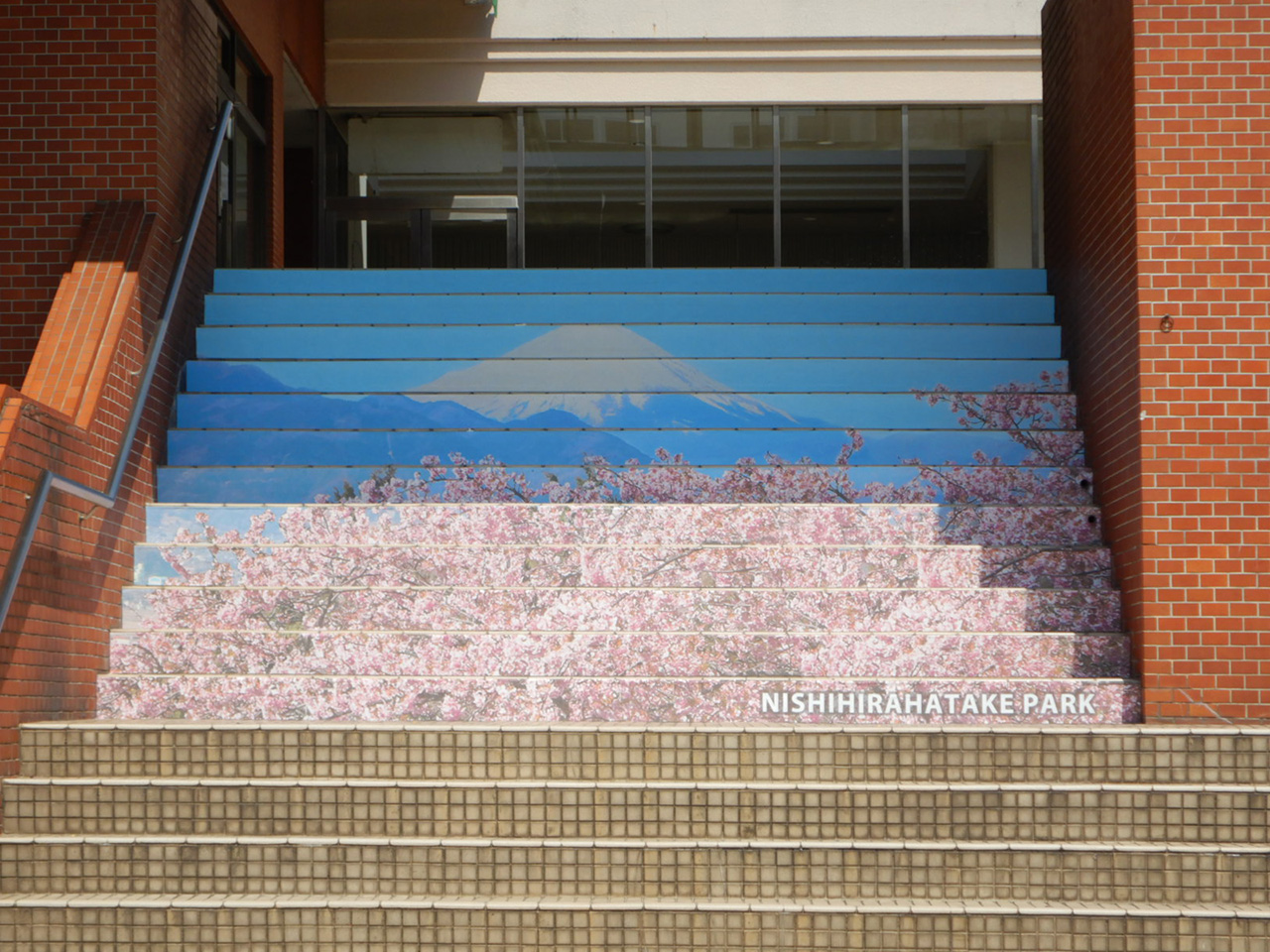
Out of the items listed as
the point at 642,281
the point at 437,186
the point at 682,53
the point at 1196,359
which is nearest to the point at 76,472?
the point at 642,281

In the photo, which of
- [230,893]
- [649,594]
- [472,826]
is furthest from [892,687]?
[230,893]

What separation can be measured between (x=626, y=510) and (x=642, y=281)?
2.36m

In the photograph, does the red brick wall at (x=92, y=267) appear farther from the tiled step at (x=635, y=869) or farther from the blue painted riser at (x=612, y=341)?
the tiled step at (x=635, y=869)

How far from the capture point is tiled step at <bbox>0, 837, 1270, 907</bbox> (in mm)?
5199

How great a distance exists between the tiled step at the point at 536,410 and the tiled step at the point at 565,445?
5.0 inches

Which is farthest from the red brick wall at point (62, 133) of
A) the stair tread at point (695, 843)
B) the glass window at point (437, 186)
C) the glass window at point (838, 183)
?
the glass window at point (838, 183)

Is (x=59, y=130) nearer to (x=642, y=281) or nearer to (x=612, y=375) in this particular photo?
(x=612, y=375)

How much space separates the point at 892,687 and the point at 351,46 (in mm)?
8513

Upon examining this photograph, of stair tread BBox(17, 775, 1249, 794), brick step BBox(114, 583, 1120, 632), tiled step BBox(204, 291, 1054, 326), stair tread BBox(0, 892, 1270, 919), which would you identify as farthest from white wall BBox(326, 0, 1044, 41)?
stair tread BBox(0, 892, 1270, 919)

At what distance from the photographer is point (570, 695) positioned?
611 cm

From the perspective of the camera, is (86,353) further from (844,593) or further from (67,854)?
(844,593)

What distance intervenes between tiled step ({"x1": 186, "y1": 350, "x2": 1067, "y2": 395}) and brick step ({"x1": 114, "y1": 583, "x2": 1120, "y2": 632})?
183 cm

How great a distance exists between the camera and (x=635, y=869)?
17.2ft

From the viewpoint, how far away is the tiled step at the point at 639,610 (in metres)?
6.52
